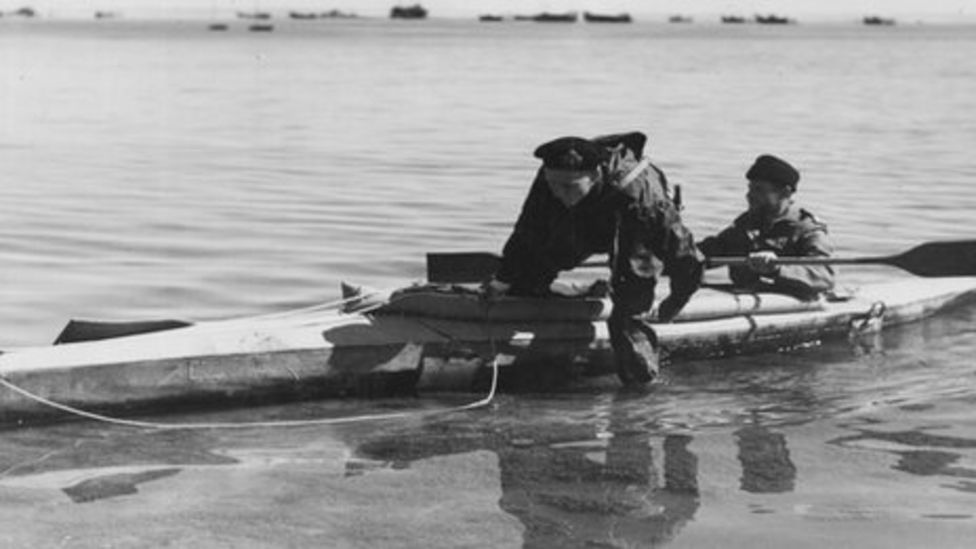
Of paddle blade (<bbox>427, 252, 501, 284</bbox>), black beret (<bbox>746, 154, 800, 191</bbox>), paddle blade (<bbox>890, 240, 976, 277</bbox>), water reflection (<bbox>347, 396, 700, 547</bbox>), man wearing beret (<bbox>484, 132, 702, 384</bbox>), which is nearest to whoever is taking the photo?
water reflection (<bbox>347, 396, 700, 547</bbox>)

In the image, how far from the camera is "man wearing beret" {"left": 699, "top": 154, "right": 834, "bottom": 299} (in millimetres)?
11836

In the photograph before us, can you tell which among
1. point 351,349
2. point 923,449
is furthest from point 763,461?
point 351,349

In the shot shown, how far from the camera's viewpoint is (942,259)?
11719 millimetres

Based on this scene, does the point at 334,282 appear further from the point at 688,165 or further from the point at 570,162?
the point at 688,165

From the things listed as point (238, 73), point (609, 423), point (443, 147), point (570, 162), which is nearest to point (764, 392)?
point (609, 423)

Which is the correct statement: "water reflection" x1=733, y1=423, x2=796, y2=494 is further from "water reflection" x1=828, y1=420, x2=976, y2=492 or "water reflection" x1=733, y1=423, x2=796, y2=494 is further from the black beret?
the black beret

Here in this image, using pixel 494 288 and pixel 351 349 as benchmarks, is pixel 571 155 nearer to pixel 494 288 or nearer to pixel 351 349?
pixel 494 288

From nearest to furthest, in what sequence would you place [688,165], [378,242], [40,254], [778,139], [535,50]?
[40,254] → [378,242] → [688,165] → [778,139] → [535,50]

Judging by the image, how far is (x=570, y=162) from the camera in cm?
958

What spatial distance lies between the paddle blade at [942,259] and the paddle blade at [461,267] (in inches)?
115

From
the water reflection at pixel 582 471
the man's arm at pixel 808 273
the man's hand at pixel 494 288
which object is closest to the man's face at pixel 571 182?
the man's hand at pixel 494 288

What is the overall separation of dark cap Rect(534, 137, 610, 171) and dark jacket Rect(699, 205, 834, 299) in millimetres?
2629

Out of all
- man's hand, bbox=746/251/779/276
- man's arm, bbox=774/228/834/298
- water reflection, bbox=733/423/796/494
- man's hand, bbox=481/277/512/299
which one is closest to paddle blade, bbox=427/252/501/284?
man's hand, bbox=481/277/512/299

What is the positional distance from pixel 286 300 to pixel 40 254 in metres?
3.69
